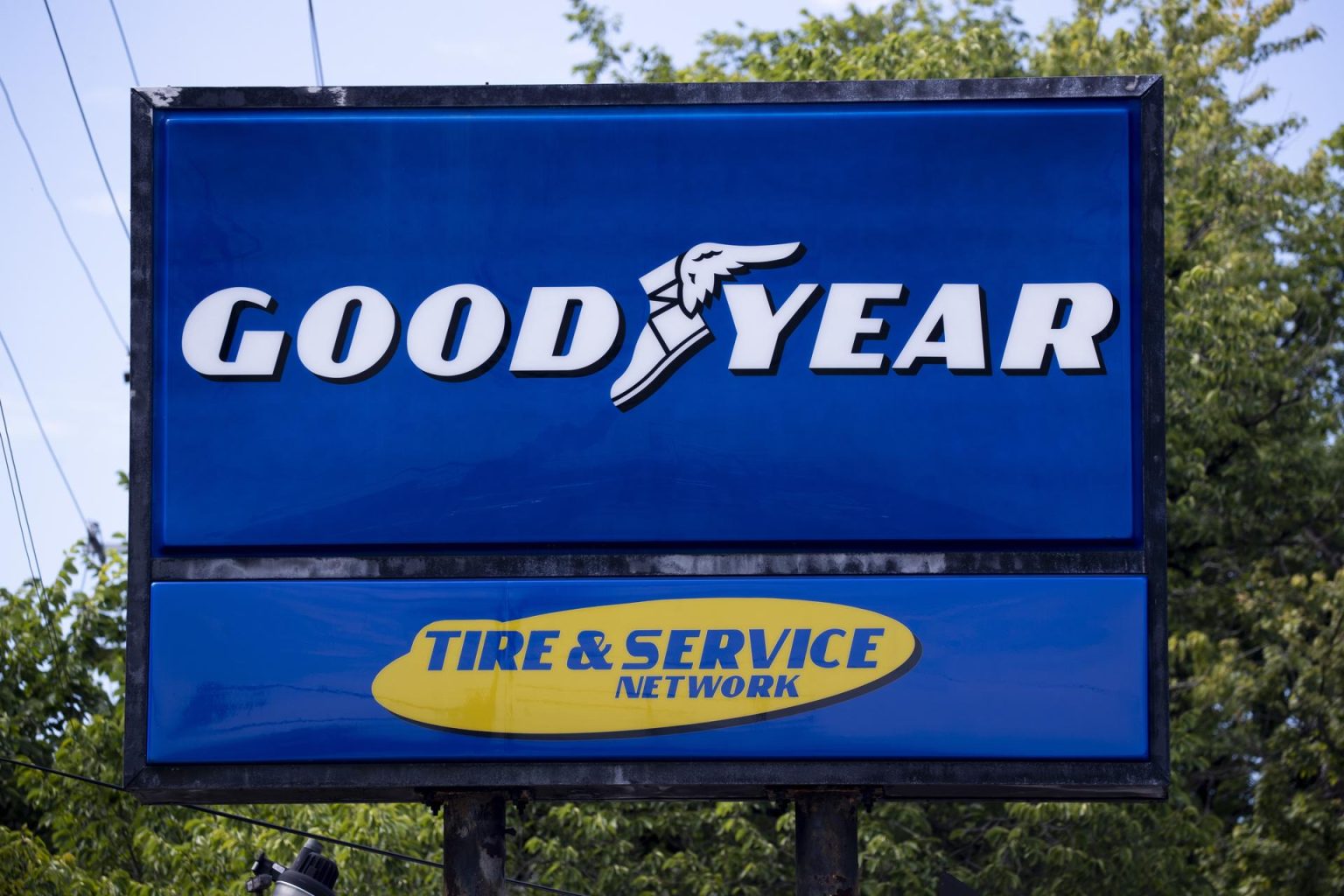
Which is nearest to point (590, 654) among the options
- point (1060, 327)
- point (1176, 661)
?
point (1060, 327)

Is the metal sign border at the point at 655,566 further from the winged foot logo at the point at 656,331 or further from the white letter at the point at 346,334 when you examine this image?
the white letter at the point at 346,334

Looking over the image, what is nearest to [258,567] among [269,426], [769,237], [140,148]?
[269,426]

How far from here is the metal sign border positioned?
8.89 meters

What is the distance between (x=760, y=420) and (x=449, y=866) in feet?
9.29

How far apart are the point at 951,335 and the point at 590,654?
2.50 m

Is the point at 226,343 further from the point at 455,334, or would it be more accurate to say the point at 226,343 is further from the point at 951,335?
the point at 951,335

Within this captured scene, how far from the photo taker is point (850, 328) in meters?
9.37

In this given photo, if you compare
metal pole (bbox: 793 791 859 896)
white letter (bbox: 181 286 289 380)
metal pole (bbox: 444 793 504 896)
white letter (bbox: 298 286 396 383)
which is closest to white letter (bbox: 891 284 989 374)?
metal pole (bbox: 793 791 859 896)

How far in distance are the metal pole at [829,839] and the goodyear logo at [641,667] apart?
0.63m

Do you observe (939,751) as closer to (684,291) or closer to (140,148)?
(684,291)

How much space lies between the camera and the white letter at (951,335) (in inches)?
367

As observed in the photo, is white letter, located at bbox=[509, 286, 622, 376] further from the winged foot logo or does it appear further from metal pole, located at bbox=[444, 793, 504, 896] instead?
metal pole, located at bbox=[444, 793, 504, 896]

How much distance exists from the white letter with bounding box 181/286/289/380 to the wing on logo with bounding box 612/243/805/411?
1.80 meters

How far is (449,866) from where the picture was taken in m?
9.29
